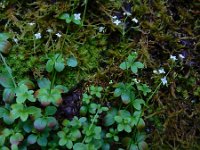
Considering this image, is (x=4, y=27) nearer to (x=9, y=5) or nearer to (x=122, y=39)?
(x=9, y=5)

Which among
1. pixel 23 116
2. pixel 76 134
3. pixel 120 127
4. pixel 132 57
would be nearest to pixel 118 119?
pixel 120 127

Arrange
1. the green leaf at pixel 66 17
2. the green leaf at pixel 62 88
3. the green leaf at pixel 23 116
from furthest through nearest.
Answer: the green leaf at pixel 66 17, the green leaf at pixel 62 88, the green leaf at pixel 23 116

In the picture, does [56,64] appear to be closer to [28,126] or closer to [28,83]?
[28,83]

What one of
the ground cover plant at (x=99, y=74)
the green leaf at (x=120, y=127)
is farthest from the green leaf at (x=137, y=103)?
the green leaf at (x=120, y=127)

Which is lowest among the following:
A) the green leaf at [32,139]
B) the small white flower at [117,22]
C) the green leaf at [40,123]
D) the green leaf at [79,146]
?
the green leaf at [79,146]

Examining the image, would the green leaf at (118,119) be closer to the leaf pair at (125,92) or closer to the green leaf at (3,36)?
the leaf pair at (125,92)

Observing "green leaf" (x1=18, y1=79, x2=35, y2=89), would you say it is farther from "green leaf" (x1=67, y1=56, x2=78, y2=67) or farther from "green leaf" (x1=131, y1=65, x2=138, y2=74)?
"green leaf" (x1=131, y1=65, x2=138, y2=74)
